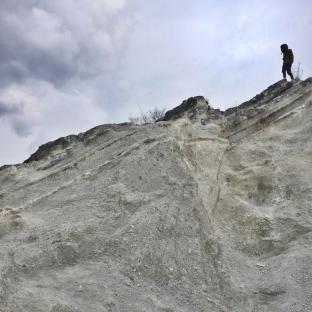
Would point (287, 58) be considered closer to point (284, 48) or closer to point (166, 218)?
point (284, 48)

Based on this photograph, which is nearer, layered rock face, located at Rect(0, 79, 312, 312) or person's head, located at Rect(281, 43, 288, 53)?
layered rock face, located at Rect(0, 79, 312, 312)

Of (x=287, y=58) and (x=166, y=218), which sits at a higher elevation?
(x=287, y=58)

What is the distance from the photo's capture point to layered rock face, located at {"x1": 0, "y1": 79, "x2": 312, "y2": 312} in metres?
10.5

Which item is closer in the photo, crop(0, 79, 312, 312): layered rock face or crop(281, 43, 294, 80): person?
crop(0, 79, 312, 312): layered rock face

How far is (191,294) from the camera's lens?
35.0 feet

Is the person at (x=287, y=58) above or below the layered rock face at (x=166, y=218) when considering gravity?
above

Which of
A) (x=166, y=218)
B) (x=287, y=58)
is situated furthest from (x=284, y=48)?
(x=166, y=218)

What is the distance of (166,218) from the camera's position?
1212cm

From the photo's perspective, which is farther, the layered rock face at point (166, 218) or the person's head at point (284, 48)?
the person's head at point (284, 48)

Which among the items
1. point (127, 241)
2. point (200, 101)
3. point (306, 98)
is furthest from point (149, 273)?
point (306, 98)

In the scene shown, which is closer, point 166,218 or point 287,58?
point 166,218

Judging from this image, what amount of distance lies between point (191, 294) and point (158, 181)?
319 centimetres

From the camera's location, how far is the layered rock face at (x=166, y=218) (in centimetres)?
1051

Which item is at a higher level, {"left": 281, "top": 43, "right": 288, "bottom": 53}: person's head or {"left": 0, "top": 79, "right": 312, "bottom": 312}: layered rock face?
{"left": 281, "top": 43, "right": 288, "bottom": 53}: person's head
